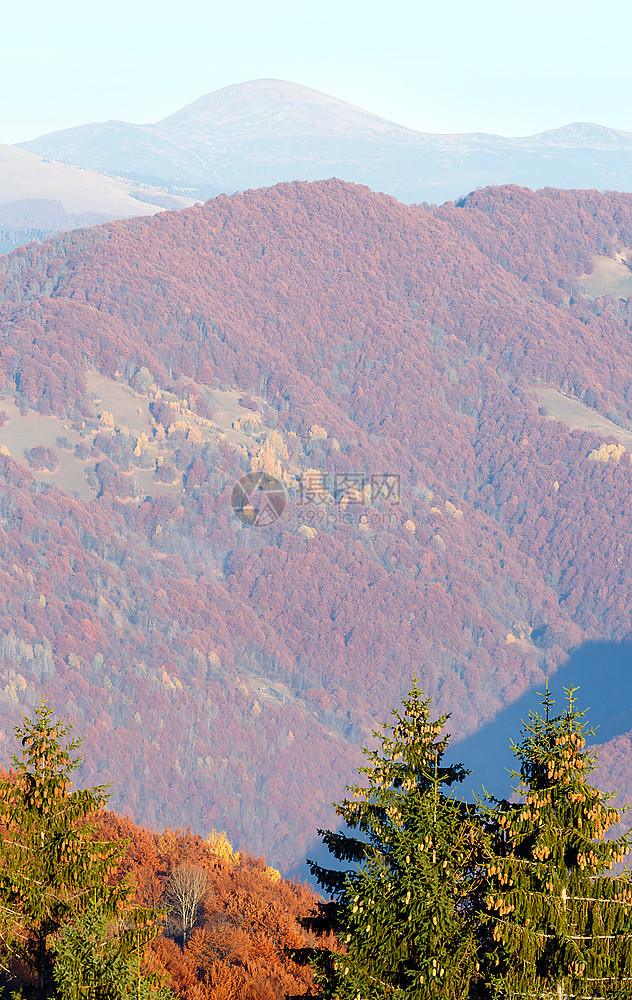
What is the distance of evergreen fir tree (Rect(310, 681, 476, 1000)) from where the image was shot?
603 inches

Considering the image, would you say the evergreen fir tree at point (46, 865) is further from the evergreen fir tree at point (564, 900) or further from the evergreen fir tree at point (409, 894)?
the evergreen fir tree at point (564, 900)

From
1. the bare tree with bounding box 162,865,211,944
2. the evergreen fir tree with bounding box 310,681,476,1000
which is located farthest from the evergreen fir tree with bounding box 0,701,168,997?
the bare tree with bounding box 162,865,211,944

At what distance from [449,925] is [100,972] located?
5078 mm

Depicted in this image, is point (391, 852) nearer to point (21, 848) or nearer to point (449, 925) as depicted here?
point (449, 925)

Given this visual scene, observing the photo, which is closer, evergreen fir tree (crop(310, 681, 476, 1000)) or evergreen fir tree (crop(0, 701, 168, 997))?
evergreen fir tree (crop(310, 681, 476, 1000))

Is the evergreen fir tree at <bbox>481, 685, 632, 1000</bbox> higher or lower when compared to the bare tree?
higher

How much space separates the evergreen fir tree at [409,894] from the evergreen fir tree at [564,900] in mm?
699

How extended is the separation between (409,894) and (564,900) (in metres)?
2.22

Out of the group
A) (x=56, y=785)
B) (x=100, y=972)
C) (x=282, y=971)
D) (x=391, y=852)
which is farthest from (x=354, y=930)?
(x=282, y=971)

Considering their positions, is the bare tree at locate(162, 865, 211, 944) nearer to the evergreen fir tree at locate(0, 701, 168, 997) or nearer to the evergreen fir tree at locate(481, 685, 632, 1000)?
the evergreen fir tree at locate(0, 701, 168, 997)

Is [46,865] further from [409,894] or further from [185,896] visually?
[185,896]

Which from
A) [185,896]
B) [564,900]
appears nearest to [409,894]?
[564,900]

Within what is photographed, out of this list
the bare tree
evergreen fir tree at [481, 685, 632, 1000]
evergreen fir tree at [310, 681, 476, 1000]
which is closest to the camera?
evergreen fir tree at [481, 685, 632, 1000]

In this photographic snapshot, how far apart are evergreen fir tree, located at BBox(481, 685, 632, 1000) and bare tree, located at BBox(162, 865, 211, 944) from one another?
82.4 feet
